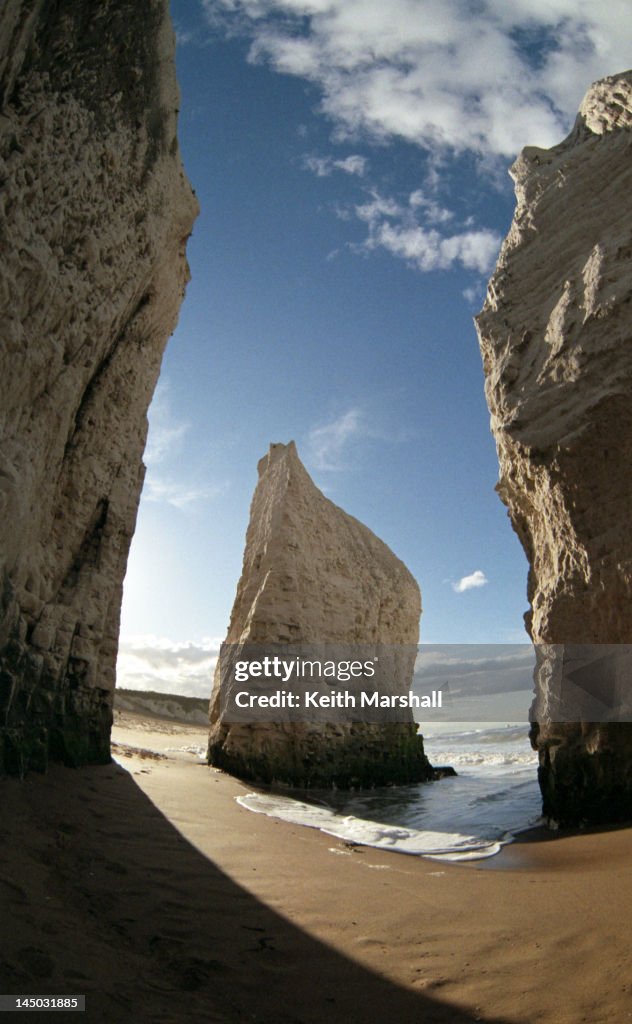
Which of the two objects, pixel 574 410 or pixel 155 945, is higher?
pixel 574 410

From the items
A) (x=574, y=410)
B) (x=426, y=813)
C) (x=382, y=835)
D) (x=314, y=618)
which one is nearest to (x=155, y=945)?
(x=382, y=835)

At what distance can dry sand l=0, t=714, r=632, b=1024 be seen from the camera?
2482 millimetres

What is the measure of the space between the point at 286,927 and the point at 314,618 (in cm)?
967

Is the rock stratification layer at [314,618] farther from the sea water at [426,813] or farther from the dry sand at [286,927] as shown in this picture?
the dry sand at [286,927]

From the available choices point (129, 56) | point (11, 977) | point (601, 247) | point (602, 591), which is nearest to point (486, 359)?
point (601, 247)

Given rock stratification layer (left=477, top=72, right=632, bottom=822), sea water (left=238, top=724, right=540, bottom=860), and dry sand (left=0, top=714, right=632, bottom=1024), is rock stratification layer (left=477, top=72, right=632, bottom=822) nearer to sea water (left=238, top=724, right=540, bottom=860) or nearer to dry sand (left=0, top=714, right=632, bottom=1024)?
sea water (left=238, top=724, right=540, bottom=860)

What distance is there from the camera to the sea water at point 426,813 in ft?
21.4

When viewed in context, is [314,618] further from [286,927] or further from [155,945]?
[155,945]

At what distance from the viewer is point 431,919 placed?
356 cm

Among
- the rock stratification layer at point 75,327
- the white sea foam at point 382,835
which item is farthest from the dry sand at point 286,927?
the rock stratification layer at point 75,327

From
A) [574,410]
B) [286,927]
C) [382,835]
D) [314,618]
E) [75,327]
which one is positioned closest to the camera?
[286,927]

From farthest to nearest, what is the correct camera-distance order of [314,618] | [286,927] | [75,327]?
[314,618] < [75,327] < [286,927]

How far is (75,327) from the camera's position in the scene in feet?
19.7

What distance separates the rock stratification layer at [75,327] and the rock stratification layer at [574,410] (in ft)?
17.2
